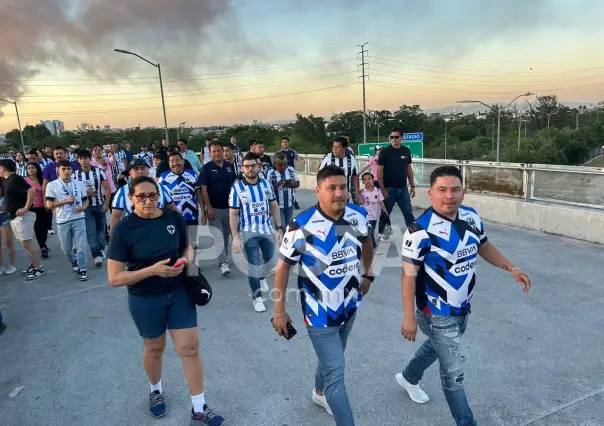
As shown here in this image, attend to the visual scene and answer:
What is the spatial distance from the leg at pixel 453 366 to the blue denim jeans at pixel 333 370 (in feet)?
1.98

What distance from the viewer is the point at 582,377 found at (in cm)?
343

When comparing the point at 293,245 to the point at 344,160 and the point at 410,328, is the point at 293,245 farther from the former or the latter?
the point at 344,160

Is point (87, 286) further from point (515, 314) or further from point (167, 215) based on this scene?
point (515, 314)

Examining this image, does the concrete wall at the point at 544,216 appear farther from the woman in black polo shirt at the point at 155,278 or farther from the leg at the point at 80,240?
the leg at the point at 80,240

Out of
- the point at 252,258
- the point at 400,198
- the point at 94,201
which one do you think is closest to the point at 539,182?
Result: the point at 400,198

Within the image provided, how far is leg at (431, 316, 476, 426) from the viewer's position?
262 centimetres

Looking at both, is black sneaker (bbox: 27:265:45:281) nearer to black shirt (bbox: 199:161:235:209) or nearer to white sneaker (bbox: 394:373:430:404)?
black shirt (bbox: 199:161:235:209)

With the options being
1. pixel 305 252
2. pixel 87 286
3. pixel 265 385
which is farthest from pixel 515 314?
pixel 87 286

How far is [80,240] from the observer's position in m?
6.51

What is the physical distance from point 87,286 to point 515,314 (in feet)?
18.1

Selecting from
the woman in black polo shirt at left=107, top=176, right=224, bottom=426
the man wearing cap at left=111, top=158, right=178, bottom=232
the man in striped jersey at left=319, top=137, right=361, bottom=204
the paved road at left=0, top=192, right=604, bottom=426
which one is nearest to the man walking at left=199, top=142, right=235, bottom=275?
the paved road at left=0, top=192, right=604, bottom=426

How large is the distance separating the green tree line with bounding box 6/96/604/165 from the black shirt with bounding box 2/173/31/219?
40.7 meters

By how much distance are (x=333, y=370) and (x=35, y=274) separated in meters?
5.91

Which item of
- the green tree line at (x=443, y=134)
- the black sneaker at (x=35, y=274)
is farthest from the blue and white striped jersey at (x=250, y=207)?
the green tree line at (x=443, y=134)
